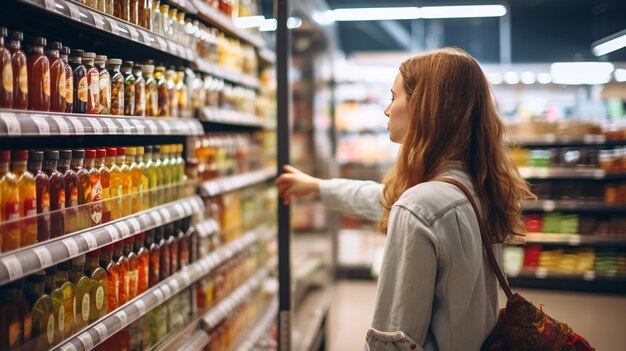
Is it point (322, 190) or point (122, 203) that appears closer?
point (122, 203)

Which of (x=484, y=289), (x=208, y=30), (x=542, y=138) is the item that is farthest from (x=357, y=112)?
(x=484, y=289)

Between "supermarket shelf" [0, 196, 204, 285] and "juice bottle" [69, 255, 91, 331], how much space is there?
13 cm

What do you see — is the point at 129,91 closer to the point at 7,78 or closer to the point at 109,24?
the point at 109,24

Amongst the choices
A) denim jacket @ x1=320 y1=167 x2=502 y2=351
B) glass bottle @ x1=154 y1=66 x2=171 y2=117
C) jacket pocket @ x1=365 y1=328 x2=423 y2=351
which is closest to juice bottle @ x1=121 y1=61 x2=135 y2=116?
glass bottle @ x1=154 y1=66 x2=171 y2=117

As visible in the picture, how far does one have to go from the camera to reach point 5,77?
1724mm

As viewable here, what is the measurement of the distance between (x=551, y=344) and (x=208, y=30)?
104 inches

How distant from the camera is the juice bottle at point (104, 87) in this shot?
228 centimetres

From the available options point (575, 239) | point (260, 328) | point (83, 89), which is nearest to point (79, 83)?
point (83, 89)

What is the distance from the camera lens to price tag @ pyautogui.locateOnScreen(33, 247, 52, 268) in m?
1.75

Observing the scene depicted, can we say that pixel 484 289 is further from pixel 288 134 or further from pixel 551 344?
pixel 288 134

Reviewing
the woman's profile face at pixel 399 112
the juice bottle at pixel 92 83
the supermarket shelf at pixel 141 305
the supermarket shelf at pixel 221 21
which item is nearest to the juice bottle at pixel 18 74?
the juice bottle at pixel 92 83

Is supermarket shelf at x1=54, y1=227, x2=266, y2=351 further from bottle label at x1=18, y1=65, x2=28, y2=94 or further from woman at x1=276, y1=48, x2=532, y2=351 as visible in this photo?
woman at x1=276, y1=48, x2=532, y2=351

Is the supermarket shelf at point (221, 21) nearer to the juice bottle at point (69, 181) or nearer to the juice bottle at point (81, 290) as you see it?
the juice bottle at point (69, 181)

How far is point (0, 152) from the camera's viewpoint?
1.74 metres
